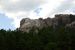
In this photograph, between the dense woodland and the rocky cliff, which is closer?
the dense woodland

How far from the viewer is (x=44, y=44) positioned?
47.9 meters

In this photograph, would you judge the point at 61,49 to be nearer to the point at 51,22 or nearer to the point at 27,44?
the point at 27,44

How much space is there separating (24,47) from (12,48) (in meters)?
2.78

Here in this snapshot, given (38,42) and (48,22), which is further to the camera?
(48,22)

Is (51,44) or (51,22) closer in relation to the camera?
(51,44)

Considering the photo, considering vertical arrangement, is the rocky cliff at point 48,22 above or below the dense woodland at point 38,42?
above

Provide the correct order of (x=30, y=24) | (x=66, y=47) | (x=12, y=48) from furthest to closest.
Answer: (x=30, y=24), (x=66, y=47), (x=12, y=48)

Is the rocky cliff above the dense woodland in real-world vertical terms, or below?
above

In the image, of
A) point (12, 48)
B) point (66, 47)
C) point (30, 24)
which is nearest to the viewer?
point (12, 48)

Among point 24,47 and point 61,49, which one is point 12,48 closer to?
point 24,47

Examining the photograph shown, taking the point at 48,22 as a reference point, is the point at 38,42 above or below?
below

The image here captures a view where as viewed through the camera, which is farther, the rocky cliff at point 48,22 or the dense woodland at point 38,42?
the rocky cliff at point 48,22

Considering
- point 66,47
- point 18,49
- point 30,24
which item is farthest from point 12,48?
point 30,24

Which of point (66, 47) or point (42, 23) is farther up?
point (42, 23)
